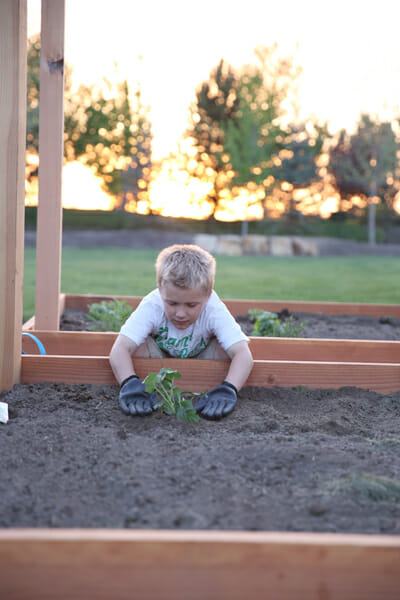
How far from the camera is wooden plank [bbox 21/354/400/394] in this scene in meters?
2.88

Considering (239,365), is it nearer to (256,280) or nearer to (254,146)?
(256,280)

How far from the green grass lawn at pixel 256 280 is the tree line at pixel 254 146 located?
8.74 meters

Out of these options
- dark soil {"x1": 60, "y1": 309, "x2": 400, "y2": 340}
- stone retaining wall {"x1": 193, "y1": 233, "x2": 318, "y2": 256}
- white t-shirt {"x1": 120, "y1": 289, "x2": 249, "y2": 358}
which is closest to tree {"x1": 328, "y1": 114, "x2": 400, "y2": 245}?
stone retaining wall {"x1": 193, "y1": 233, "x2": 318, "y2": 256}

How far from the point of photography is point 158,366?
9.43ft

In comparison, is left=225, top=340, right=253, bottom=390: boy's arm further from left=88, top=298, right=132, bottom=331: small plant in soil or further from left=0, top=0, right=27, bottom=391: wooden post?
left=88, top=298, right=132, bottom=331: small plant in soil

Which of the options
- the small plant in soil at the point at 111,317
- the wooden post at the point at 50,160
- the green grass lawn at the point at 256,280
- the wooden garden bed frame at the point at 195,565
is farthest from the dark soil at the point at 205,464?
the green grass lawn at the point at 256,280

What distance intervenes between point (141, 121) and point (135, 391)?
837 inches

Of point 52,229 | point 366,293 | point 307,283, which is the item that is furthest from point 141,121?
point 52,229

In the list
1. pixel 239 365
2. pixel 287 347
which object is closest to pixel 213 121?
pixel 287 347

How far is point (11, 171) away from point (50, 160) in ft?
4.19

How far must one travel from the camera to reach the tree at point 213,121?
25.5m

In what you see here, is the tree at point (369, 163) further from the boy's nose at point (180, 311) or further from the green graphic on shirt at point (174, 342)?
the boy's nose at point (180, 311)

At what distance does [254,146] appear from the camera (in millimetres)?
23203

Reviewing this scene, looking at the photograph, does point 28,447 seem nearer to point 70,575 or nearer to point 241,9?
point 70,575
